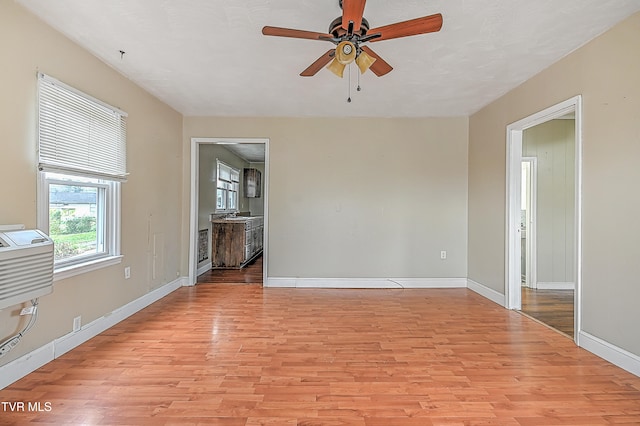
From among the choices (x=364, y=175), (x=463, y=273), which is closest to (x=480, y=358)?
(x=463, y=273)

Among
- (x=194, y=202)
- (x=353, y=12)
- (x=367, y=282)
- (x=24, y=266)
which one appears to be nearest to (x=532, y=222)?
(x=367, y=282)

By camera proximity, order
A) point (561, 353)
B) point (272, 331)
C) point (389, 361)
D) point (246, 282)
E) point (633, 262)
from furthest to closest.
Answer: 1. point (246, 282)
2. point (272, 331)
3. point (561, 353)
4. point (389, 361)
5. point (633, 262)

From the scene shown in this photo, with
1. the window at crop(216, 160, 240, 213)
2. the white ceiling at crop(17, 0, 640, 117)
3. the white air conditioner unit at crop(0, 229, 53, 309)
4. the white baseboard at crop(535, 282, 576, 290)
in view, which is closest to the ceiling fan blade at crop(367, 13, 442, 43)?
the white ceiling at crop(17, 0, 640, 117)

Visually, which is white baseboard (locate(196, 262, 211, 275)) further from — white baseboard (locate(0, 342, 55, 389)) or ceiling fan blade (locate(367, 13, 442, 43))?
ceiling fan blade (locate(367, 13, 442, 43))

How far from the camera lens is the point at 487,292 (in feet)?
14.1

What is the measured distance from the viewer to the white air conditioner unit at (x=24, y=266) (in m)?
1.84

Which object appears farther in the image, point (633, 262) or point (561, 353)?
point (561, 353)

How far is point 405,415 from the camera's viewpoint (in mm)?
1840

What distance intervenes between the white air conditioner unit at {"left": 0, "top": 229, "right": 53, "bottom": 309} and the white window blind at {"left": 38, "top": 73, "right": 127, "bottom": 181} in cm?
60

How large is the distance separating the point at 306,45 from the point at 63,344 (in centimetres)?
310

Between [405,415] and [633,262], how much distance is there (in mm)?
1984

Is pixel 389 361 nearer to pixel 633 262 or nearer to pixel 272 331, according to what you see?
pixel 272 331

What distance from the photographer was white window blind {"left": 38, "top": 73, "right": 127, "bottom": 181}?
240cm

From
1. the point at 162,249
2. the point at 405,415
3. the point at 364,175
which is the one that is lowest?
the point at 405,415
